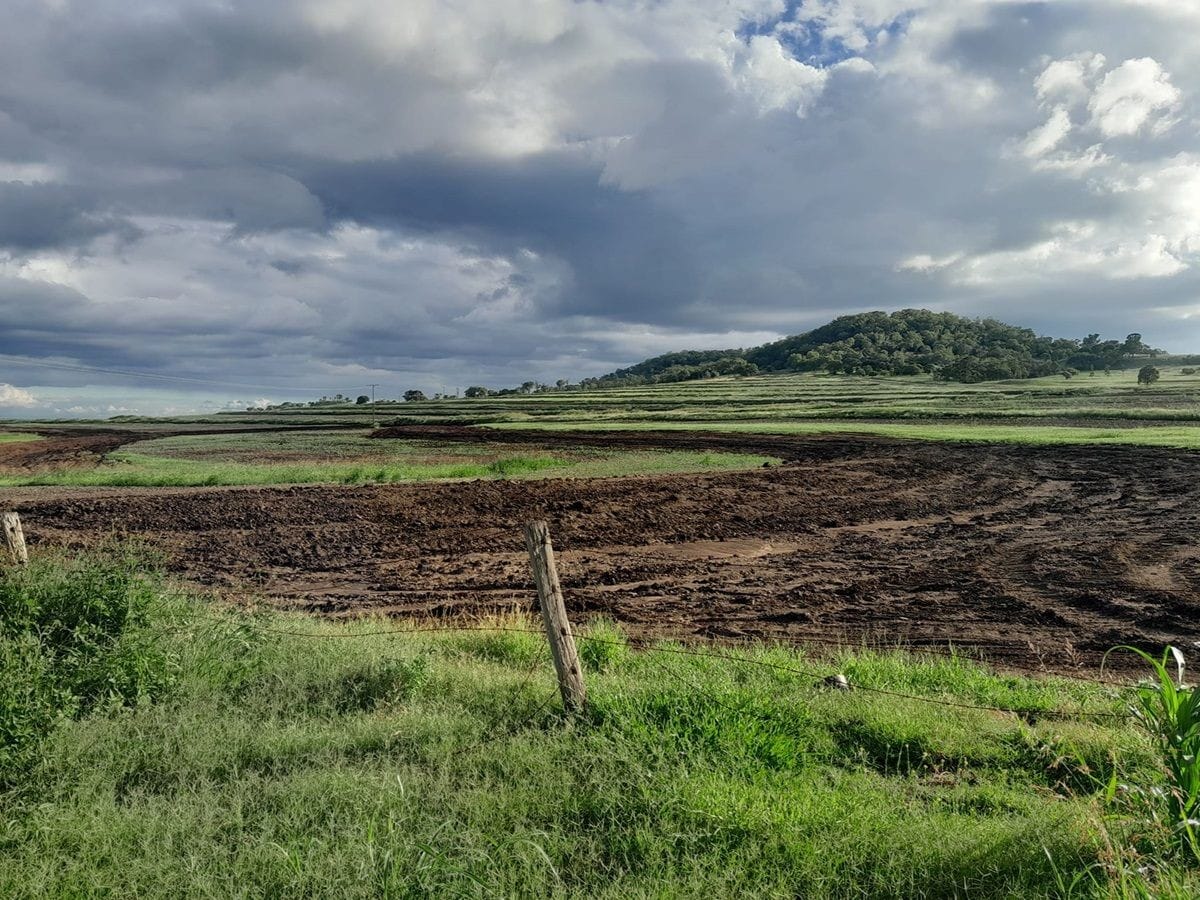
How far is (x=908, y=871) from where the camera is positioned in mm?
4699

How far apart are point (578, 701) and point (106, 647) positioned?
5.02m

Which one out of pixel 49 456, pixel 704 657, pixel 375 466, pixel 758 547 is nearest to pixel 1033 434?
pixel 758 547

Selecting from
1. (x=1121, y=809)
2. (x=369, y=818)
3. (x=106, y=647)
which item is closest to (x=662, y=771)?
(x=369, y=818)

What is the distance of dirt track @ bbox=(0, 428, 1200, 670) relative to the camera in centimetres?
1147

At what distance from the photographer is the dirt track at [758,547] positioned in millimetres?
11469

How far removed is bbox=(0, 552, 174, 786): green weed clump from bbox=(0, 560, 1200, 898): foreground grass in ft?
0.26

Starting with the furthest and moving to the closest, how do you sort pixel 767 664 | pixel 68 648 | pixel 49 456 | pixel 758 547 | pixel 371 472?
pixel 49 456, pixel 371 472, pixel 758 547, pixel 767 664, pixel 68 648

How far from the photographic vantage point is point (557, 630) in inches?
263

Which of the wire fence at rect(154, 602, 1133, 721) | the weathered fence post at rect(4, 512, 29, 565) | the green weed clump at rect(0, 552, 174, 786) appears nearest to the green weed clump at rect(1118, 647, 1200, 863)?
the wire fence at rect(154, 602, 1133, 721)

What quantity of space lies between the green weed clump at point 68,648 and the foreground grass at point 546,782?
0.08m

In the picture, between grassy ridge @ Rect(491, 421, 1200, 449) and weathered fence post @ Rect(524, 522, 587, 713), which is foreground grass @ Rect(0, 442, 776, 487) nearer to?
grassy ridge @ Rect(491, 421, 1200, 449)

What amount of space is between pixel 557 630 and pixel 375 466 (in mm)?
31976

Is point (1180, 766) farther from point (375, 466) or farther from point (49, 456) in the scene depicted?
point (49, 456)

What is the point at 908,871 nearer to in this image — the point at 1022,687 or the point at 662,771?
the point at 662,771
